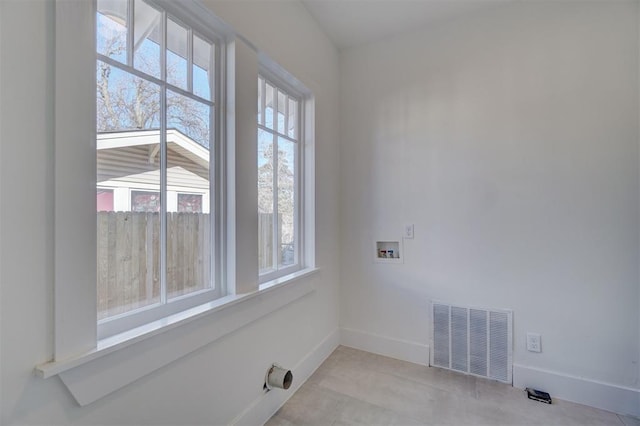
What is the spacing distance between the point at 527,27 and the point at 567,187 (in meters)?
1.17

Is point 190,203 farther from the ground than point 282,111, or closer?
closer

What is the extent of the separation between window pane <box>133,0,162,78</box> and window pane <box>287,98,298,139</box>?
1.04 m

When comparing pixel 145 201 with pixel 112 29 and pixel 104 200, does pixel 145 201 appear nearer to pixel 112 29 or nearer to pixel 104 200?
pixel 104 200

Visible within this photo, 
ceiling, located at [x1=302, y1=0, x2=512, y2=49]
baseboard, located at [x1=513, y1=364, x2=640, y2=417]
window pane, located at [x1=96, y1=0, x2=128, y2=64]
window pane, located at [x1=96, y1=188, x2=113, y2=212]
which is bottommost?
baseboard, located at [x1=513, y1=364, x2=640, y2=417]

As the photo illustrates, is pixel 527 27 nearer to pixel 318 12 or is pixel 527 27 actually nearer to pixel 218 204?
pixel 318 12

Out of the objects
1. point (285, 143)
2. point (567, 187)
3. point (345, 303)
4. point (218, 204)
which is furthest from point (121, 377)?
point (567, 187)

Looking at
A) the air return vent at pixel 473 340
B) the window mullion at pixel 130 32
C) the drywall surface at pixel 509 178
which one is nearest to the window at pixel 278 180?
the drywall surface at pixel 509 178

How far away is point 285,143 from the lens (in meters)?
2.09

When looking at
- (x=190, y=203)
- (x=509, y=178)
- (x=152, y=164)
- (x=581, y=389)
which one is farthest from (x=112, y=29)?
(x=581, y=389)

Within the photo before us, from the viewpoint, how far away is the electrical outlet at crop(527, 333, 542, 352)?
1.97m

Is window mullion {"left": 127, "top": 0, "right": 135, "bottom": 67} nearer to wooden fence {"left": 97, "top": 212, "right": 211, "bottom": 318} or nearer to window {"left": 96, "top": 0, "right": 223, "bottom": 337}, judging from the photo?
window {"left": 96, "top": 0, "right": 223, "bottom": 337}

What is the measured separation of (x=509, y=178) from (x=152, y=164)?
225 centimetres

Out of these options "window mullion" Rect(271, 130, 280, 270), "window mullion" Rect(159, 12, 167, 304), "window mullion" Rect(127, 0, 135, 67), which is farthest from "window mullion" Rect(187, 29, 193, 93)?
"window mullion" Rect(271, 130, 280, 270)

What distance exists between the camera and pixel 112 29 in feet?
3.39
